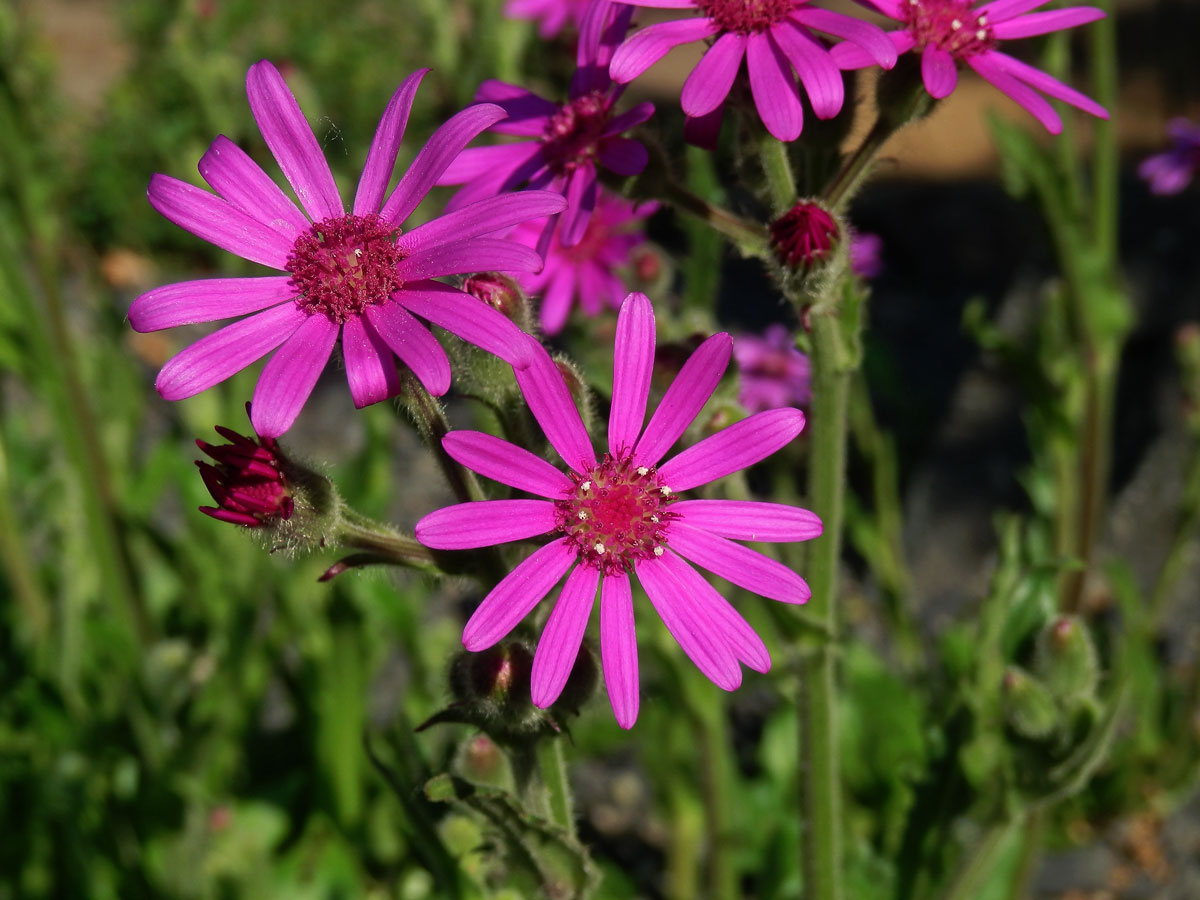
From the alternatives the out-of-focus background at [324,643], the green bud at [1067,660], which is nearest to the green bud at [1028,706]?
the green bud at [1067,660]

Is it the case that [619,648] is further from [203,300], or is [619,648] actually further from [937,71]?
[937,71]

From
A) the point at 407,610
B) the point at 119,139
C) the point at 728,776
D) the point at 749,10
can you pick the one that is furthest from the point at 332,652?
the point at 119,139

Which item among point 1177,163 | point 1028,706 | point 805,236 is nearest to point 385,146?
point 805,236

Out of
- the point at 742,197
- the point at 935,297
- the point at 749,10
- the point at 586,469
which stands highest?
the point at 935,297

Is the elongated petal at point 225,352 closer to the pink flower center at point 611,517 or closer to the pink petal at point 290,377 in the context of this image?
the pink petal at point 290,377

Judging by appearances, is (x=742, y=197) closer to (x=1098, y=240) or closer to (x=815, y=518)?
(x=1098, y=240)
